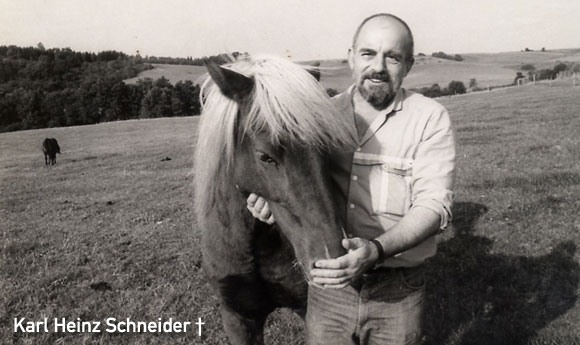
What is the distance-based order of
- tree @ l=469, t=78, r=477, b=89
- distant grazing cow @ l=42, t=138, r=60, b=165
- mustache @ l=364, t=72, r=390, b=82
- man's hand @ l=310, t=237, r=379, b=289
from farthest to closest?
tree @ l=469, t=78, r=477, b=89 < distant grazing cow @ l=42, t=138, r=60, b=165 < mustache @ l=364, t=72, r=390, b=82 < man's hand @ l=310, t=237, r=379, b=289

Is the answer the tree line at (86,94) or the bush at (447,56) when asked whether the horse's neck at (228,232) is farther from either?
the bush at (447,56)

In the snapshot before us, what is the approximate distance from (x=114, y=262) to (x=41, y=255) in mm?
1490

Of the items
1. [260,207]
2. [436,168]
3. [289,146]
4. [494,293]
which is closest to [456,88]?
[494,293]

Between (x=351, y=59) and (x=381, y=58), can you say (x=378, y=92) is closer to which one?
(x=381, y=58)

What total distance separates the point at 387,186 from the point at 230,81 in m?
1.08

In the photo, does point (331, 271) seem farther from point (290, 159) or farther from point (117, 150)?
point (117, 150)

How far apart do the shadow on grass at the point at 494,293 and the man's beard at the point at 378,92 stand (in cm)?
323

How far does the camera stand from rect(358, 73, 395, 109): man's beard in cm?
266

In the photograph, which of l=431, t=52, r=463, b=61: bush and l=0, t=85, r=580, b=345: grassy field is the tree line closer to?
l=0, t=85, r=580, b=345: grassy field

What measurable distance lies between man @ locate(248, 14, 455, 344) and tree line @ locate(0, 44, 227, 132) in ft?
40.2

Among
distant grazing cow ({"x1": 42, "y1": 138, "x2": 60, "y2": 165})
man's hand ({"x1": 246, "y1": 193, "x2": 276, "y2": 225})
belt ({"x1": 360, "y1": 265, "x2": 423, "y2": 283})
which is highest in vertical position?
man's hand ({"x1": 246, "y1": 193, "x2": 276, "y2": 225})

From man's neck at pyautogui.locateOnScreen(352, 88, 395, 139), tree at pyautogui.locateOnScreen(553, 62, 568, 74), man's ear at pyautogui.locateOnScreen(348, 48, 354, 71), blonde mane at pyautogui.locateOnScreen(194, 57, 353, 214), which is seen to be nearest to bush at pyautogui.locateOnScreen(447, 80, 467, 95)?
tree at pyautogui.locateOnScreen(553, 62, 568, 74)

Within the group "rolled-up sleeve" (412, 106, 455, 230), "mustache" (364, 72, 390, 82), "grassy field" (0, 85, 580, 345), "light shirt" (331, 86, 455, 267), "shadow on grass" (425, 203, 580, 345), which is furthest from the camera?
"grassy field" (0, 85, 580, 345)

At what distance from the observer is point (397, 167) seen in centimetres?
264
